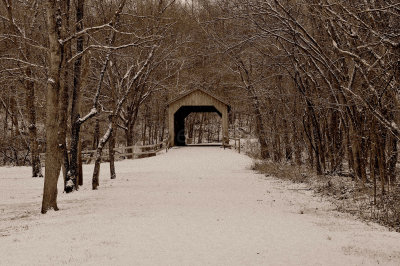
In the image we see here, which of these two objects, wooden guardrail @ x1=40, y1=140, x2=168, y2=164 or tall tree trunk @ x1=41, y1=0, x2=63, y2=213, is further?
wooden guardrail @ x1=40, y1=140, x2=168, y2=164

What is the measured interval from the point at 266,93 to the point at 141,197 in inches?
541

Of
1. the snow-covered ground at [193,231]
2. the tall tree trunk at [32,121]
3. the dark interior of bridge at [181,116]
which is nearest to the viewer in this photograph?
the snow-covered ground at [193,231]

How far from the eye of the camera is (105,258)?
5.04m

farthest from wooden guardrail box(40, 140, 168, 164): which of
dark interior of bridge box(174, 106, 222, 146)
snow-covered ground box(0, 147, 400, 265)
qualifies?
snow-covered ground box(0, 147, 400, 265)

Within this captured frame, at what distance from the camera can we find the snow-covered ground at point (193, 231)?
505cm

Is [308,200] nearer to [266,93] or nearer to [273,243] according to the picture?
[273,243]

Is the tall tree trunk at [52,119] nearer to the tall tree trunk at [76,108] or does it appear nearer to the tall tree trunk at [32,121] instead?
the tall tree trunk at [76,108]

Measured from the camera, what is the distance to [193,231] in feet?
21.1

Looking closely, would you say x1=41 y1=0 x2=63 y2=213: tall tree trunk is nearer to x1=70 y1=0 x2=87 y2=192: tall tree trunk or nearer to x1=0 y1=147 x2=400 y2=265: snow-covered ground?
x1=0 y1=147 x2=400 y2=265: snow-covered ground

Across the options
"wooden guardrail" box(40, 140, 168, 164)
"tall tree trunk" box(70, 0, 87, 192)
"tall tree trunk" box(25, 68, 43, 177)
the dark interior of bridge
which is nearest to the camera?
"tall tree trunk" box(70, 0, 87, 192)

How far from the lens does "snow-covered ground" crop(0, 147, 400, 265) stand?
16.6 feet

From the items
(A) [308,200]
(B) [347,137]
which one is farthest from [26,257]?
(B) [347,137]

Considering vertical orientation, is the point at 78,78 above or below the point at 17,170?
above

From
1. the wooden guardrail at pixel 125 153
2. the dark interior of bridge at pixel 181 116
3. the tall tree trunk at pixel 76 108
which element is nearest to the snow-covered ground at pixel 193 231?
the tall tree trunk at pixel 76 108
